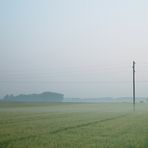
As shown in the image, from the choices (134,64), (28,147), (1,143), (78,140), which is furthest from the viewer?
(134,64)

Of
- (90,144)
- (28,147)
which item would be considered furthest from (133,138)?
(28,147)

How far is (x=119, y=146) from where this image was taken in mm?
18062

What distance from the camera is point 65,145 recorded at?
1825 centimetres

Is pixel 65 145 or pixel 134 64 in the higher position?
pixel 134 64

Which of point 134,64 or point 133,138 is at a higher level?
point 134,64

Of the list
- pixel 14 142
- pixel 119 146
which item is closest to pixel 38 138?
pixel 14 142

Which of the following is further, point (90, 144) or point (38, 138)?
point (38, 138)

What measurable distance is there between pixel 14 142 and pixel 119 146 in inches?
213

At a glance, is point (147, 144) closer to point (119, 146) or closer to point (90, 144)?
point (119, 146)

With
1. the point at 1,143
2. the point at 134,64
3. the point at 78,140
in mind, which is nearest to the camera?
the point at 1,143

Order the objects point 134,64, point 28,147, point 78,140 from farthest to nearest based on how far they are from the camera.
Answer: point 134,64 < point 78,140 < point 28,147

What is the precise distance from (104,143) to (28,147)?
4097mm

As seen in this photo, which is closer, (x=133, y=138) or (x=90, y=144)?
(x=90, y=144)

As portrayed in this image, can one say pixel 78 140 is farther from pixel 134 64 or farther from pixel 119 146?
pixel 134 64
